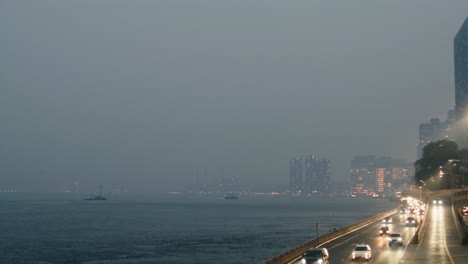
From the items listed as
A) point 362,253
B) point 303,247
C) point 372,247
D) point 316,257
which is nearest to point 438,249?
point 372,247

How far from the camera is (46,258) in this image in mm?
85375

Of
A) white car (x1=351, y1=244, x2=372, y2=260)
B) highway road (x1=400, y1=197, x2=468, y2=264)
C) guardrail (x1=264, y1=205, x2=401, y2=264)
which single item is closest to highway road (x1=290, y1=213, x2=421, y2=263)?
white car (x1=351, y1=244, x2=372, y2=260)

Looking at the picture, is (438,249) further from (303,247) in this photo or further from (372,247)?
(303,247)

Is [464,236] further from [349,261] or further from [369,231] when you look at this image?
[369,231]


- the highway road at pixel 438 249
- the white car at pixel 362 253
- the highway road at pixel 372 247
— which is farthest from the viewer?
the highway road at pixel 372 247

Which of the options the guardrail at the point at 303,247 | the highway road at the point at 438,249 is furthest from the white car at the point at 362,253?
the guardrail at the point at 303,247

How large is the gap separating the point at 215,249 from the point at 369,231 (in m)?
21.9

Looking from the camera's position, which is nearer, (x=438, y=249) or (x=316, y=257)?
(x=316, y=257)

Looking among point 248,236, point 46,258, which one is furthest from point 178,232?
point 46,258

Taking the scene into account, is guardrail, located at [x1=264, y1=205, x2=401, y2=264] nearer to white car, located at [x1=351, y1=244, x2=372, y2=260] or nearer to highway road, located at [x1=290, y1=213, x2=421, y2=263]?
highway road, located at [x1=290, y1=213, x2=421, y2=263]

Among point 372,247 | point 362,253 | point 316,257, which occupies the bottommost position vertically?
point 372,247

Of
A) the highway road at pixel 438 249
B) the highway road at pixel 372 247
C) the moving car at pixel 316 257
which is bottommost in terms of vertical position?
the highway road at pixel 372 247

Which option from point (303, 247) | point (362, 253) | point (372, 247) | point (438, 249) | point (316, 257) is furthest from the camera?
point (372, 247)

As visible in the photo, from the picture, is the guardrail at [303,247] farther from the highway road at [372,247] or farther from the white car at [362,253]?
the white car at [362,253]
